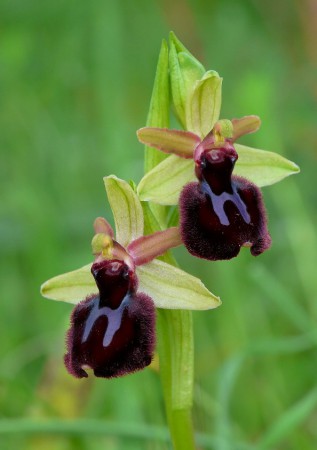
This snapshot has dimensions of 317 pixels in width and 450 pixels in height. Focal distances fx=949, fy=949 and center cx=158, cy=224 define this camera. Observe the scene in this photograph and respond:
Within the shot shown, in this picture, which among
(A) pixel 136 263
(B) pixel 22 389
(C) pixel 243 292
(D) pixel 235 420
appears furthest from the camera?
(C) pixel 243 292

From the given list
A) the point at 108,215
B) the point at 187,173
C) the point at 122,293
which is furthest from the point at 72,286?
the point at 108,215

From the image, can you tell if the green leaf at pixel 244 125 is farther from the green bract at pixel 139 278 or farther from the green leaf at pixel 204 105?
the green bract at pixel 139 278

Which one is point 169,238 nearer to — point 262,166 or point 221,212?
point 221,212

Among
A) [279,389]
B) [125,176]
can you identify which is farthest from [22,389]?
[125,176]

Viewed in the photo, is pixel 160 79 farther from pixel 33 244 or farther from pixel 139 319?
pixel 33 244

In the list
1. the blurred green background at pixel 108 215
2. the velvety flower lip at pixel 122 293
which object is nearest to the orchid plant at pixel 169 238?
the velvety flower lip at pixel 122 293

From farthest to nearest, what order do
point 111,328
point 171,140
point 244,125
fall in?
1. point 244,125
2. point 171,140
3. point 111,328
